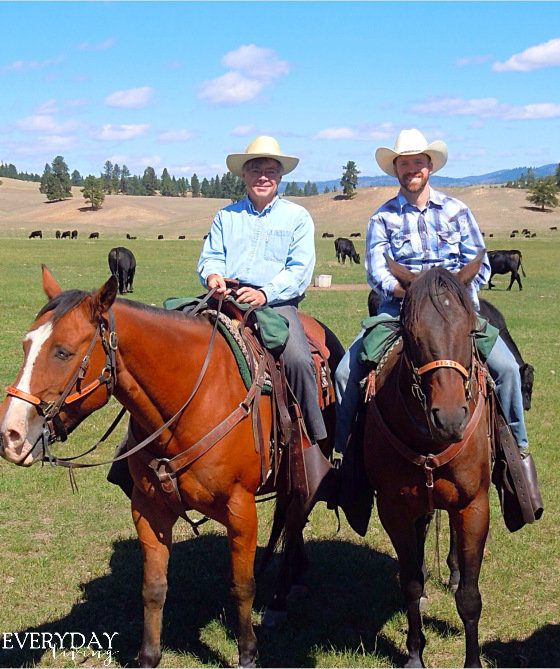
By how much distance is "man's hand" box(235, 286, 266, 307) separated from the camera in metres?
4.94

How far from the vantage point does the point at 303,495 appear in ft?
16.5

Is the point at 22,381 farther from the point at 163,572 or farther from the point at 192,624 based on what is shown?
the point at 192,624

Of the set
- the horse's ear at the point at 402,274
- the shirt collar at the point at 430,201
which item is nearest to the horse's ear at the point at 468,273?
the horse's ear at the point at 402,274

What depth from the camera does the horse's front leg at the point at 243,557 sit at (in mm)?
4309

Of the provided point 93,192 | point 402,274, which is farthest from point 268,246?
point 93,192

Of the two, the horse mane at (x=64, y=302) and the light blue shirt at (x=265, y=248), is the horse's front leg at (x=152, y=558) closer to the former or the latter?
the horse mane at (x=64, y=302)

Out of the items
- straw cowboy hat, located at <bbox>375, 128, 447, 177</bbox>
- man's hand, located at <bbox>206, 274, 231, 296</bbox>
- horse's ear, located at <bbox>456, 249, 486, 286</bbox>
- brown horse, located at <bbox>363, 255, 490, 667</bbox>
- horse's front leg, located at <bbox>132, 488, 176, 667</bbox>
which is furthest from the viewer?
straw cowboy hat, located at <bbox>375, 128, 447, 177</bbox>

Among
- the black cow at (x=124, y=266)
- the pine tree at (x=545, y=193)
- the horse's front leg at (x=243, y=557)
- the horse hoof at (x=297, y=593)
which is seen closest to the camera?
the horse's front leg at (x=243, y=557)

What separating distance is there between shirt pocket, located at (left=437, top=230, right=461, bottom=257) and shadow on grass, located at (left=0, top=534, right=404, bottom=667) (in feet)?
9.16

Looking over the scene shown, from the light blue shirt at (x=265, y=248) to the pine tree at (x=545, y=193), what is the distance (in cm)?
10404

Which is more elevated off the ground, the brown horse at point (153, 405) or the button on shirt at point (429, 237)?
the button on shirt at point (429, 237)

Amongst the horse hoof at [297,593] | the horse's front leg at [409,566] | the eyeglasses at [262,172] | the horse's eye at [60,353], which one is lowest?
the horse hoof at [297,593]

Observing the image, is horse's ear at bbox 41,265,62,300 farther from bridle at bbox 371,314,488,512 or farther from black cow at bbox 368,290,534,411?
black cow at bbox 368,290,534,411

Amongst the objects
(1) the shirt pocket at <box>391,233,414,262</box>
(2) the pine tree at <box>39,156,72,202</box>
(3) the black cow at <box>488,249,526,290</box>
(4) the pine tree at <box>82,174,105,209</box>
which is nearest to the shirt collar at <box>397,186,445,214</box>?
(1) the shirt pocket at <box>391,233,414,262</box>
